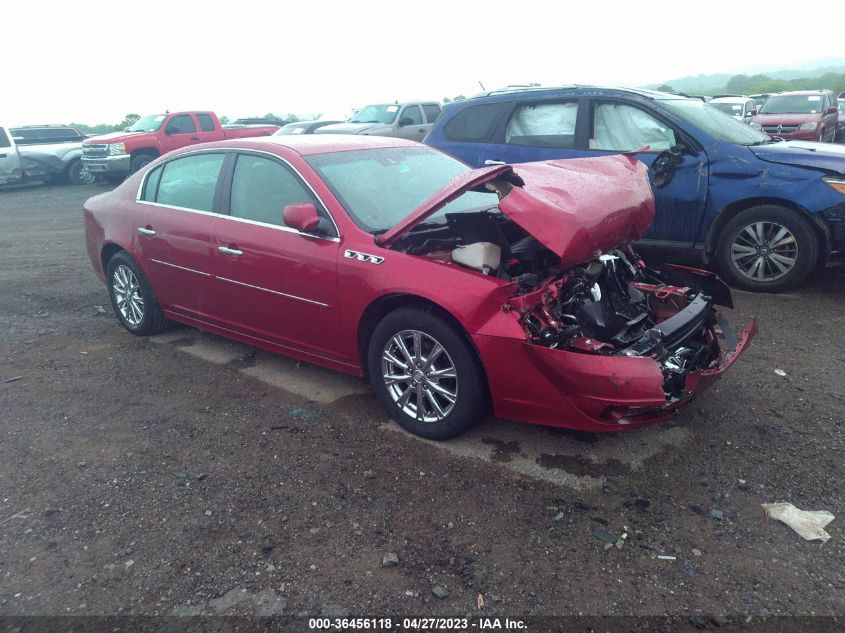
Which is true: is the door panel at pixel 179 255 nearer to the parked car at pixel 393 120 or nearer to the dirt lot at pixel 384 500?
the dirt lot at pixel 384 500

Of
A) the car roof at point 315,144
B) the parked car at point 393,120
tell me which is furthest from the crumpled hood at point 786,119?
the car roof at point 315,144

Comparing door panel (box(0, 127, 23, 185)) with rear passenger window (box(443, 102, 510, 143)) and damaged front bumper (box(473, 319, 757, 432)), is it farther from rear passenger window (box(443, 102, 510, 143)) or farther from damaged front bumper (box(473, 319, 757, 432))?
damaged front bumper (box(473, 319, 757, 432))

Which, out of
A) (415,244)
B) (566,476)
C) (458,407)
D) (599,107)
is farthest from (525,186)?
(599,107)

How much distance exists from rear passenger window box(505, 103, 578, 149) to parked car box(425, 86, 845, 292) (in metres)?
0.01

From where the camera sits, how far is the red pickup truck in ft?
54.5

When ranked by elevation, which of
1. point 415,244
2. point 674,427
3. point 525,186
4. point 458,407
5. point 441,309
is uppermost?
point 525,186

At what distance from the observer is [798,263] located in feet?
18.7

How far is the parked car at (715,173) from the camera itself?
5598 millimetres

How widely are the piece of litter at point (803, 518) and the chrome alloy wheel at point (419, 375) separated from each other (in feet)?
5.26

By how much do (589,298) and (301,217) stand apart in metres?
1.72

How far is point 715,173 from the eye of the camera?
5.87 m

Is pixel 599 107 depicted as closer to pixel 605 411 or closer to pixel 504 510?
pixel 605 411

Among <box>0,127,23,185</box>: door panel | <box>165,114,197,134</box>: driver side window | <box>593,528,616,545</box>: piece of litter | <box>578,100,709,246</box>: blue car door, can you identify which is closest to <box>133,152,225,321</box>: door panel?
<box>593,528,616,545</box>: piece of litter

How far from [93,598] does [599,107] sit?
5.88m
